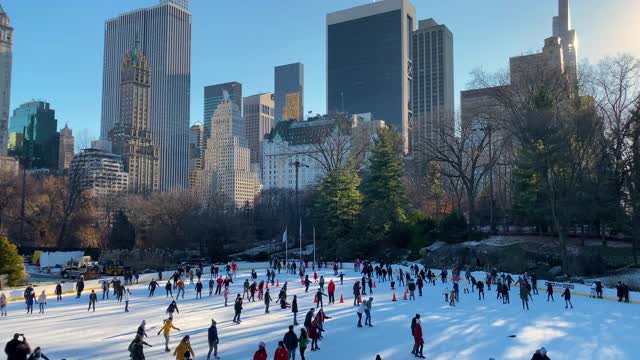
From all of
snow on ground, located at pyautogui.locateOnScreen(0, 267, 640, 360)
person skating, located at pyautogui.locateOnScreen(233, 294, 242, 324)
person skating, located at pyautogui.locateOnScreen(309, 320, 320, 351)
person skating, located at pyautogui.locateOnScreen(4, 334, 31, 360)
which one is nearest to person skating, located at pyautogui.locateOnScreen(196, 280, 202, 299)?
snow on ground, located at pyautogui.locateOnScreen(0, 267, 640, 360)

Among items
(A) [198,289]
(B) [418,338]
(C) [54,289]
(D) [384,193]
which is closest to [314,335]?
(B) [418,338]

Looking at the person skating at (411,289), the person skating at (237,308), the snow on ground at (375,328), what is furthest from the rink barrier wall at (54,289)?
the person skating at (411,289)

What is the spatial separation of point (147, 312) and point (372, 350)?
1168 cm

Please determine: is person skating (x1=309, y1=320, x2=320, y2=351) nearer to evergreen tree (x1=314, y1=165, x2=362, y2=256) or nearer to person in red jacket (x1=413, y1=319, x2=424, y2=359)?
person in red jacket (x1=413, y1=319, x2=424, y2=359)

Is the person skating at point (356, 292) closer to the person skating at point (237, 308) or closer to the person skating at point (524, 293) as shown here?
the person skating at point (237, 308)

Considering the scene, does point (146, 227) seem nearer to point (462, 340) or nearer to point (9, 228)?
point (9, 228)

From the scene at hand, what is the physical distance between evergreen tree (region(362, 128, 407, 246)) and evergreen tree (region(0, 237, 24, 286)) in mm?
30061

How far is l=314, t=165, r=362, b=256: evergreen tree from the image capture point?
55062 mm

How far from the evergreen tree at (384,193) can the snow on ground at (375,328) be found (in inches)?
999

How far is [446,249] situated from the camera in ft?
149

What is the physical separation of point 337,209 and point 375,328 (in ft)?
120

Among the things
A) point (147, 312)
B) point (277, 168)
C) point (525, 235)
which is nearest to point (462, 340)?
point (147, 312)

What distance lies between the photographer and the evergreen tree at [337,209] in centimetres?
5506

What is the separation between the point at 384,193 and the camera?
5516 cm
